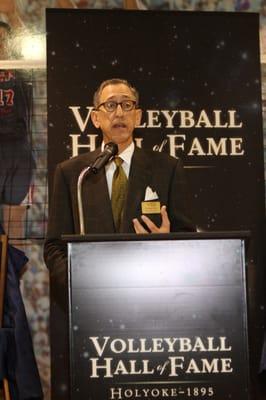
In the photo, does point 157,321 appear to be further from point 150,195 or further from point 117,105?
point 117,105

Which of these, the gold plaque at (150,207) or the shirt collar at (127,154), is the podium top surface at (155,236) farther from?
the shirt collar at (127,154)

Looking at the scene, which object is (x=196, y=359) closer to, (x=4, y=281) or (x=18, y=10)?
(x=4, y=281)

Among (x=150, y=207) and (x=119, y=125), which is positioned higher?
(x=119, y=125)

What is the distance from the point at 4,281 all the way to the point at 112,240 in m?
2.04

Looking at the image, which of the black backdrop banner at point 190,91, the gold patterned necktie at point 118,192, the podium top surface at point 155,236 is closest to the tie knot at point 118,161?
the gold patterned necktie at point 118,192

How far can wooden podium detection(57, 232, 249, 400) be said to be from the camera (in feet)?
7.64

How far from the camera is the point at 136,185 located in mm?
3523

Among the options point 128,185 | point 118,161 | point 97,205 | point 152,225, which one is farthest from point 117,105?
point 152,225

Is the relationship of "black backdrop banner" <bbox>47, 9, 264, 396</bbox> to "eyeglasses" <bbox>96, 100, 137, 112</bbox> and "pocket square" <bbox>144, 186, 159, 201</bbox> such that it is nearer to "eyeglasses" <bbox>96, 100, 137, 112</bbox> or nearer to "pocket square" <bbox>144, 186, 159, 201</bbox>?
"eyeglasses" <bbox>96, 100, 137, 112</bbox>

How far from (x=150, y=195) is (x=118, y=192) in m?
0.17

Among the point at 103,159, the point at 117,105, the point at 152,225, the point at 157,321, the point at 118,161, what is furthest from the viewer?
the point at 118,161

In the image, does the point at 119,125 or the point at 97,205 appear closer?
the point at 97,205

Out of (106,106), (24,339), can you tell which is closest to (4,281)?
(24,339)

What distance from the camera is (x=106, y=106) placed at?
3.58 metres
